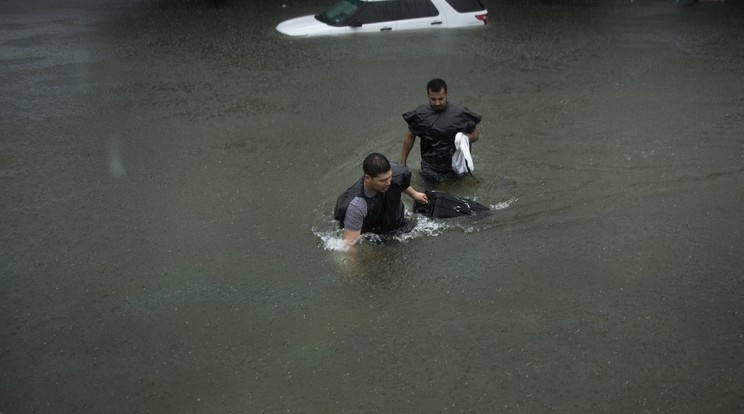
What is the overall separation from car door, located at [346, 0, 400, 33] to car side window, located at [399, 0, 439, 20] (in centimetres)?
15

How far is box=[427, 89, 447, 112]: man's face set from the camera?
22.9 ft

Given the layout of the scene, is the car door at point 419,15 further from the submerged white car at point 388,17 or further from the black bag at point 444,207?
the black bag at point 444,207

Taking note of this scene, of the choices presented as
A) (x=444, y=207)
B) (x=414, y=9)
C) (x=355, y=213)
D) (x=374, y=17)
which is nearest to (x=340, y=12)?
(x=374, y=17)

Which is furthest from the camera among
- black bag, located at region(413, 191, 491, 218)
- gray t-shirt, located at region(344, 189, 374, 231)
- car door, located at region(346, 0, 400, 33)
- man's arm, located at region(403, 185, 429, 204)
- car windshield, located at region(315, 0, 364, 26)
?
car windshield, located at region(315, 0, 364, 26)

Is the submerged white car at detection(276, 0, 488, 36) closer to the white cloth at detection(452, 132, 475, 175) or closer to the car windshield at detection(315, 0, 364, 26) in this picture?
the car windshield at detection(315, 0, 364, 26)

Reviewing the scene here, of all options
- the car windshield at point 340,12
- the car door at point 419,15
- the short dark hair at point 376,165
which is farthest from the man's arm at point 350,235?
the car door at point 419,15

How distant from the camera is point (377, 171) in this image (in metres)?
5.62

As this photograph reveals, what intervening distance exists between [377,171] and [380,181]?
0.33ft

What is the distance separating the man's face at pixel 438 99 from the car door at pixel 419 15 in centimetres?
701

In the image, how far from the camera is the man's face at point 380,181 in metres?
5.66

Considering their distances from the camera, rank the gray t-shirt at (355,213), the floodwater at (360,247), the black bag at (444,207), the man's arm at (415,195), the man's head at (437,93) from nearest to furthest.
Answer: the floodwater at (360,247), the gray t-shirt at (355,213), the man's arm at (415,195), the black bag at (444,207), the man's head at (437,93)

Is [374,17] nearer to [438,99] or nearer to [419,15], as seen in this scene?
[419,15]

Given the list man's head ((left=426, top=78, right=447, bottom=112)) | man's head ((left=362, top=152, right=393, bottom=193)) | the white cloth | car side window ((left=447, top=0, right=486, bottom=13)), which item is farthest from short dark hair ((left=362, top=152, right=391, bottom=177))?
car side window ((left=447, top=0, right=486, bottom=13))

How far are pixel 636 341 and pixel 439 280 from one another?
1.67 m
